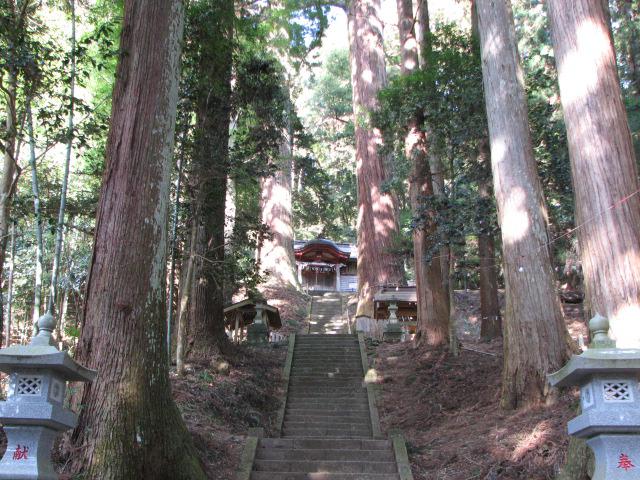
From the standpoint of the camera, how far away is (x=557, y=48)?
22.5 ft

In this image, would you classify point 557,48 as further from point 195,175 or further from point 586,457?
point 195,175

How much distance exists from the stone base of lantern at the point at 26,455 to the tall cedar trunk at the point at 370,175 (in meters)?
13.9

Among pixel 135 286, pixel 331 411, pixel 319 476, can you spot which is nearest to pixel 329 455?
pixel 319 476

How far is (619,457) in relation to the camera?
4074 millimetres

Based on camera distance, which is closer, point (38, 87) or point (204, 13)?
point (38, 87)

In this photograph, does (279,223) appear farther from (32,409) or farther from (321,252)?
(32,409)

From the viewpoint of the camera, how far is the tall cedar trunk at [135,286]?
17.7 ft

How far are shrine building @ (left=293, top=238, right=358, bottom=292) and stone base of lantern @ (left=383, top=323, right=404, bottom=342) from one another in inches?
557

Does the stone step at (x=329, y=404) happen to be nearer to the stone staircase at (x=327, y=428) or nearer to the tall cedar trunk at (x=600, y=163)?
the stone staircase at (x=327, y=428)

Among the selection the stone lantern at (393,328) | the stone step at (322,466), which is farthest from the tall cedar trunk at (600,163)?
the stone lantern at (393,328)

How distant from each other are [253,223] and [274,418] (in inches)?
149

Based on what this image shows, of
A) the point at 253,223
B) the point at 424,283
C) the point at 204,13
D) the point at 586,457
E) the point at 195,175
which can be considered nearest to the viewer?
the point at 586,457

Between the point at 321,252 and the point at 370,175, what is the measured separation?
40.5ft

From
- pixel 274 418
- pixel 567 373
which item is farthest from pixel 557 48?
pixel 274 418
